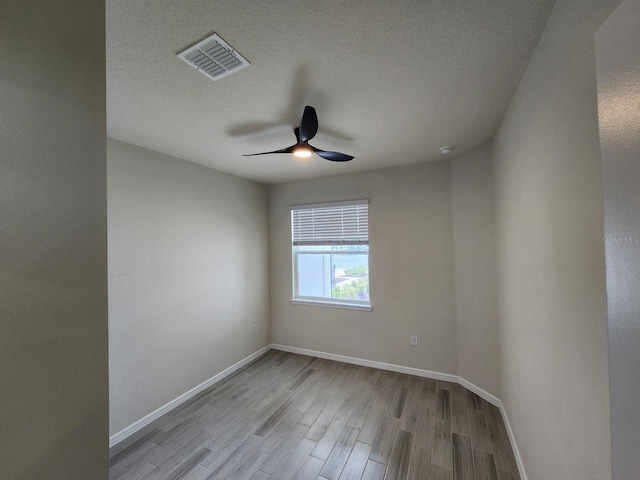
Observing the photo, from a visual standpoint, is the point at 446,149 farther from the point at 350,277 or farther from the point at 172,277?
the point at 172,277

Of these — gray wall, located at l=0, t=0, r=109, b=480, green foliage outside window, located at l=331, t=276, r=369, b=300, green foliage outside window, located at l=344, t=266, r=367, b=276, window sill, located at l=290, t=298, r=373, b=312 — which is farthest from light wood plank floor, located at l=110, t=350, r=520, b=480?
gray wall, located at l=0, t=0, r=109, b=480

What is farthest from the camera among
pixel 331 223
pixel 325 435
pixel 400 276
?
pixel 331 223

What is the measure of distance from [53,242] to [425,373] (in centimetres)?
344

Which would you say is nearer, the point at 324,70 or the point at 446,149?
the point at 324,70

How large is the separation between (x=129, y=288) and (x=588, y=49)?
3.16 m

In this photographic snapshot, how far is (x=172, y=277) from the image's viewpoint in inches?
104

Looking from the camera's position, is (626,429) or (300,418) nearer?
(626,429)

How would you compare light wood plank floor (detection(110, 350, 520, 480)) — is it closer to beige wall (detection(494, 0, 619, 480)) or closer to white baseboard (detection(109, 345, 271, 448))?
white baseboard (detection(109, 345, 271, 448))

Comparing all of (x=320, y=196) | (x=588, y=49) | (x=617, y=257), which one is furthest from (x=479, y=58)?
(x=320, y=196)

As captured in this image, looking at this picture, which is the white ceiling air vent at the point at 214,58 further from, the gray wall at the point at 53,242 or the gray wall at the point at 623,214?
the gray wall at the point at 623,214

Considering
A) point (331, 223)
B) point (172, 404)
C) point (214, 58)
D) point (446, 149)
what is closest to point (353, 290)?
point (331, 223)

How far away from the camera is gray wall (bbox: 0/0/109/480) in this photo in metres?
0.58

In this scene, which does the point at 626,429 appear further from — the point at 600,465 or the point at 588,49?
the point at 588,49

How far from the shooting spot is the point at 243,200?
3547 millimetres
